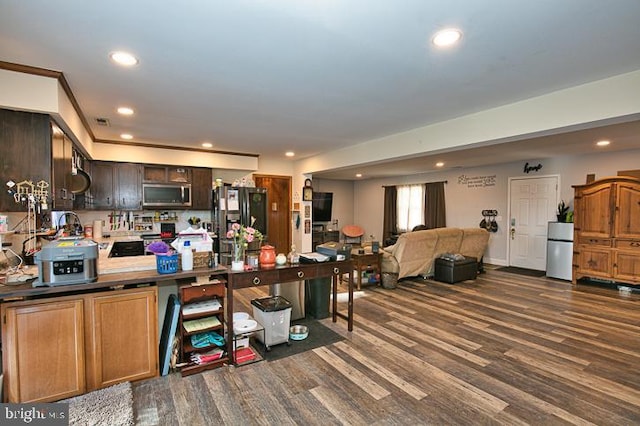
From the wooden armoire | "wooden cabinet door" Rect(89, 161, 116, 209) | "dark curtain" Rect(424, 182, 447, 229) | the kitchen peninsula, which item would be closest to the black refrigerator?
"wooden cabinet door" Rect(89, 161, 116, 209)

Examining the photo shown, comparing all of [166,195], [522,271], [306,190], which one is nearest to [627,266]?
[522,271]

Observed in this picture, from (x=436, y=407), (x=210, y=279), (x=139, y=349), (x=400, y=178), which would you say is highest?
(x=400, y=178)

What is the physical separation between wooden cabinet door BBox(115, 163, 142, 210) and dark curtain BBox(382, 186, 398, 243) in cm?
691

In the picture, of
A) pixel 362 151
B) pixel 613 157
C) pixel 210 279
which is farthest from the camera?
pixel 613 157

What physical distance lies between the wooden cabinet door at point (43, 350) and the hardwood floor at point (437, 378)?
19.2 inches

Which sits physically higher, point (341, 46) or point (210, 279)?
point (341, 46)

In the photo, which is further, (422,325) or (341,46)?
(422,325)

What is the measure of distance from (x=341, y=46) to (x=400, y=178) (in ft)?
26.1

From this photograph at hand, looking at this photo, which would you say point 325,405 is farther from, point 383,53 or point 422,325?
point 383,53

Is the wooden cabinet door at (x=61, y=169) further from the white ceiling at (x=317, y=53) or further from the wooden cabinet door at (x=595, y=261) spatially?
the wooden cabinet door at (x=595, y=261)

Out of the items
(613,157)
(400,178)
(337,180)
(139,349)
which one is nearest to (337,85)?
(139,349)

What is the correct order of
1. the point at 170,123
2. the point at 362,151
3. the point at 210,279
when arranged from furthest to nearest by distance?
the point at 362,151 → the point at 170,123 → the point at 210,279

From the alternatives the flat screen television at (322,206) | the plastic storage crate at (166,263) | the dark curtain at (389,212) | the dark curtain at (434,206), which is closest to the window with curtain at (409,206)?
the dark curtain at (389,212)

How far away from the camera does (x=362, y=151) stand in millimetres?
5375
